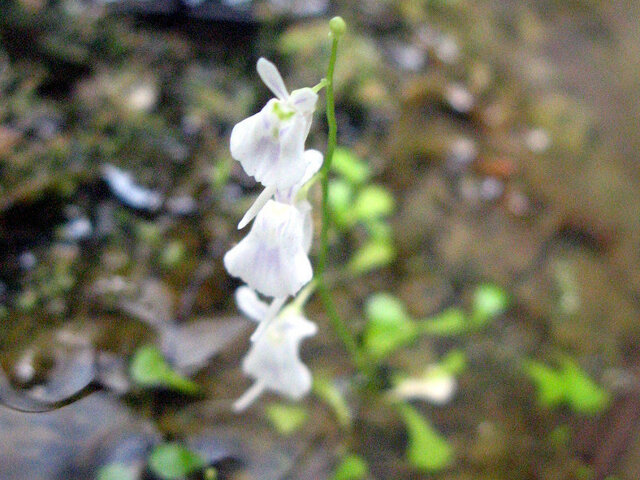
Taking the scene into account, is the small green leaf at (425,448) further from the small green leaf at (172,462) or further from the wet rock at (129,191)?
the wet rock at (129,191)

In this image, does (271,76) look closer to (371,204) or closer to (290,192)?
(290,192)

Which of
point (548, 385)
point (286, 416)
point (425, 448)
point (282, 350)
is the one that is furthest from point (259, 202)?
point (548, 385)

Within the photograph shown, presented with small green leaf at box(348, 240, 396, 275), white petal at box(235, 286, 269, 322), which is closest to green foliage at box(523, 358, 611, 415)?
small green leaf at box(348, 240, 396, 275)

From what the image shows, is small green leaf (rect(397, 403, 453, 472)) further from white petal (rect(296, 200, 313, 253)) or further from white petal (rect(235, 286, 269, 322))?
white petal (rect(296, 200, 313, 253))

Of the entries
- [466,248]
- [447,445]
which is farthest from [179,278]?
[466,248]

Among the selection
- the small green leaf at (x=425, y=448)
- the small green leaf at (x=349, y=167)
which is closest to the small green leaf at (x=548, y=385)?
the small green leaf at (x=425, y=448)

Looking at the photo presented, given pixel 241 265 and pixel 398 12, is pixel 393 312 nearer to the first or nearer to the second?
pixel 241 265
